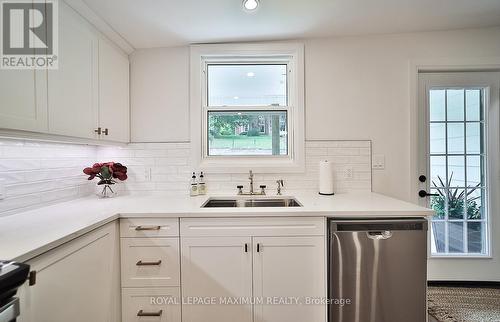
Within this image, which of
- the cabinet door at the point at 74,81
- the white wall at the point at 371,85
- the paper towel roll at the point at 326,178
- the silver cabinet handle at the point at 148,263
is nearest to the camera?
the cabinet door at the point at 74,81

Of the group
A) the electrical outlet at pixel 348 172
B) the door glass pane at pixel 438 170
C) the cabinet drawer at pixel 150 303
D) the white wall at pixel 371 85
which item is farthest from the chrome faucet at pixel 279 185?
the door glass pane at pixel 438 170

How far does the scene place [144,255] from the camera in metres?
1.41

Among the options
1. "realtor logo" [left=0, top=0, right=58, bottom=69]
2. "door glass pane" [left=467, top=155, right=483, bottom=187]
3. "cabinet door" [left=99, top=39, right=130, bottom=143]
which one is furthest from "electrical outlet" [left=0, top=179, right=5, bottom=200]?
"door glass pane" [left=467, top=155, right=483, bottom=187]

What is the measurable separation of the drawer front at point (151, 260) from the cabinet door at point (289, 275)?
0.53 meters

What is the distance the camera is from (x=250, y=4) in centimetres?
153

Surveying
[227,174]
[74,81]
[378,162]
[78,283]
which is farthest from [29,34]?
[378,162]

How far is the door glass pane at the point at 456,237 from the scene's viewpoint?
6.72 ft

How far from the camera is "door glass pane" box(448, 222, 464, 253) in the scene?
2049mm

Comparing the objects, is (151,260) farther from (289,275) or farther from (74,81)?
(74,81)

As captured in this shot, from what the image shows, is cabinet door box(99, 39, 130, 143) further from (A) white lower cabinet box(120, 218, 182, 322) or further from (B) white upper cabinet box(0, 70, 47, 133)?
(A) white lower cabinet box(120, 218, 182, 322)

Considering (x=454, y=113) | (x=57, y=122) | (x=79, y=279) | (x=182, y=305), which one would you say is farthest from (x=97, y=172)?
(x=454, y=113)

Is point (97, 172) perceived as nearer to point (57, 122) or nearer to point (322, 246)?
point (57, 122)

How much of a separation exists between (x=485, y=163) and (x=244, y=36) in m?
2.52

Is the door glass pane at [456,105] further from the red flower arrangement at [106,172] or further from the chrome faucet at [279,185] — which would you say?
the red flower arrangement at [106,172]
